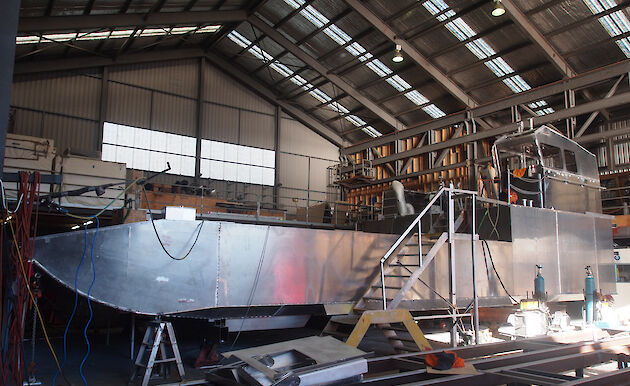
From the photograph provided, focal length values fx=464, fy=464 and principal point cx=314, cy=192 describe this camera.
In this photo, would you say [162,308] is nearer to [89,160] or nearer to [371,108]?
[89,160]

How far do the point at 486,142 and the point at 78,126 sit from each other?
18.2 metres

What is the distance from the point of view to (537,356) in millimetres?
4785

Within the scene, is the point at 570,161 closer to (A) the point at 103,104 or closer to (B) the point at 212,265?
(B) the point at 212,265

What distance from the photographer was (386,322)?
6270 millimetres

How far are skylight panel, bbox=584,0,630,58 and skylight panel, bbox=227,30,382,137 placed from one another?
1219 cm

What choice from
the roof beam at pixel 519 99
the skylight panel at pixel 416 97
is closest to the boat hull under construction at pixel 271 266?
the roof beam at pixel 519 99

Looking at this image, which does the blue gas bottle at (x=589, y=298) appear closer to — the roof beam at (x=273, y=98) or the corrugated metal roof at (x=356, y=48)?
the corrugated metal roof at (x=356, y=48)

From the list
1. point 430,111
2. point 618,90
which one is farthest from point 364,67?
point 618,90

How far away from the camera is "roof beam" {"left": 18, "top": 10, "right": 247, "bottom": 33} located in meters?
15.3

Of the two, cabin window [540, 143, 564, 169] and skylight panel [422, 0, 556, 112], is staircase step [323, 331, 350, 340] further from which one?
skylight panel [422, 0, 556, 112]

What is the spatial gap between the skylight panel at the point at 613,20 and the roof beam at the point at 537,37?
1.67 metres

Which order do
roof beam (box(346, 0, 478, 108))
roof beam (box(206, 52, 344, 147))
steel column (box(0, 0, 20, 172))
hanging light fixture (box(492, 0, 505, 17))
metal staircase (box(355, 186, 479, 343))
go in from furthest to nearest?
roof beam (box(206, 52, 344, 147))
roof beam (box(346, 0, 478, 108))
hanging light fixture (box(492, 0, 505, 17))
metal staircase (box(355, 186, 479, 343))
steel column (box(0, 0, 20, 172))

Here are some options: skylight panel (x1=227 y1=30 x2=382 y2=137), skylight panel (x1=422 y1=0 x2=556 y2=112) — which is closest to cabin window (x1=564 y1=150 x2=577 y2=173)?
skylight panel (x1=422 y1=0 x2=556 y2=112)

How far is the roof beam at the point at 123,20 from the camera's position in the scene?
15.3 m
